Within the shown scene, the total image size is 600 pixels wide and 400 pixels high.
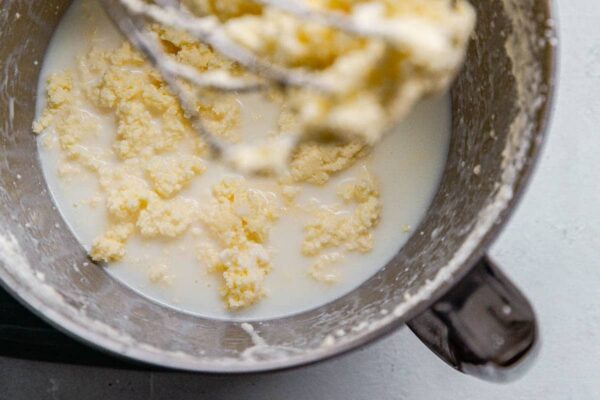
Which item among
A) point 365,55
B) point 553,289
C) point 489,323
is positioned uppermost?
point 365,55

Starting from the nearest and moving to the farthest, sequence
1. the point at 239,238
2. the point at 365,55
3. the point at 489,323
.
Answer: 1. the point at 365,55
2. the point at 489,323
3. the point at 239,238

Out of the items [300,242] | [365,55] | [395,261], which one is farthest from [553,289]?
[365,55]

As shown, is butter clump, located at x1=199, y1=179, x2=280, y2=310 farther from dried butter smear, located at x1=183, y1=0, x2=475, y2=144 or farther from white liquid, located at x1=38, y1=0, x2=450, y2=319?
dried butter smear, located at x1=183, y1=0, x2=475, y2=144

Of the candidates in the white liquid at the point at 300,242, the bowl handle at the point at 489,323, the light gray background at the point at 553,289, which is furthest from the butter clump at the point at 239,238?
the bowl handle at the point at 489,323

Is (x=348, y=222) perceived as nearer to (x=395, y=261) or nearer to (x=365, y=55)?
(x=395, y=261)

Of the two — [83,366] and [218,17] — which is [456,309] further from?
[83,366]
